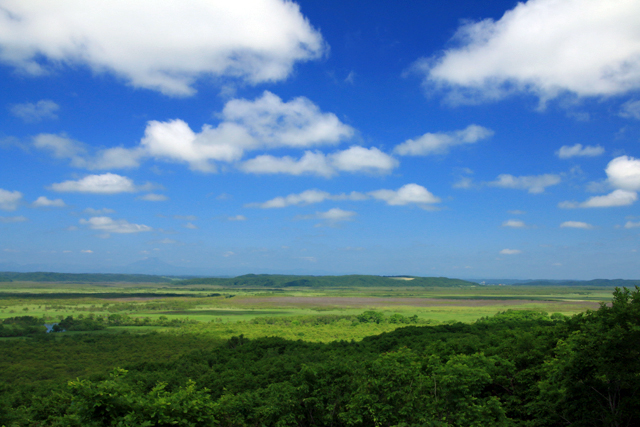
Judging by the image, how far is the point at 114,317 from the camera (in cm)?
10706

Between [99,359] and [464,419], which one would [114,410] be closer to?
[464,419]

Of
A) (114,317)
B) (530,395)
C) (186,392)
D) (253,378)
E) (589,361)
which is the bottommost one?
(114,317)

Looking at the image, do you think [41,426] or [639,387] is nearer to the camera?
[639,387]

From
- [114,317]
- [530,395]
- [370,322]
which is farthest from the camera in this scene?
[114,317]

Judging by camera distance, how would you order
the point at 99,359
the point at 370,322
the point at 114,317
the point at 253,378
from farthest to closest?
the point at 114,317, the point at 370,322, the point at 99,359, the point at 253,378

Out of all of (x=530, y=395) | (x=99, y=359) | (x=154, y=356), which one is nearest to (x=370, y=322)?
(x=154, y=356)

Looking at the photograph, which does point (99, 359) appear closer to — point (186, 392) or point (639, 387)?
point (186, 392)

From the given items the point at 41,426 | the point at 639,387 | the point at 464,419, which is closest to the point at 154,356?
the point at 41,426

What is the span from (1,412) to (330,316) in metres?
95.3

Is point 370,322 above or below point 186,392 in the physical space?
below

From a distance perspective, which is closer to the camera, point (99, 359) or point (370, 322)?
point (99, 359)

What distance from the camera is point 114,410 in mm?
13844

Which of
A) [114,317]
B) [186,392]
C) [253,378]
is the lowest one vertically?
[114,317]

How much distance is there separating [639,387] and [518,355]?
445 inches
